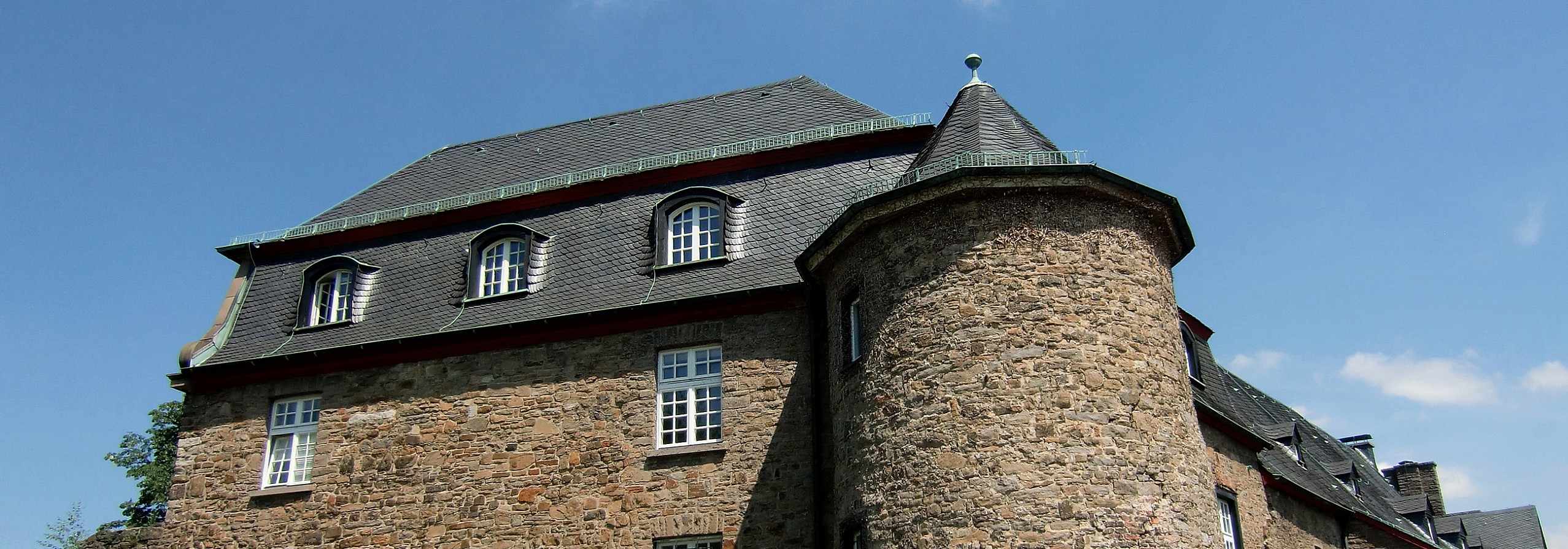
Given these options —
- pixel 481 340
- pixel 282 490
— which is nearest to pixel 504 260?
pixel 481 340

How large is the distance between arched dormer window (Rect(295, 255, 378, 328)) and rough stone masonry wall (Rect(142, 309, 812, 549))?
1.13 m

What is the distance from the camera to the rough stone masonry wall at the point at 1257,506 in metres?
16.5

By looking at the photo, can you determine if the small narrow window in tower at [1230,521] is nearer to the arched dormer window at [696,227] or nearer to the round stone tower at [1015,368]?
the round stone tower at [1015,368]

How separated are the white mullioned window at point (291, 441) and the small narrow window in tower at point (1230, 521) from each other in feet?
41.2

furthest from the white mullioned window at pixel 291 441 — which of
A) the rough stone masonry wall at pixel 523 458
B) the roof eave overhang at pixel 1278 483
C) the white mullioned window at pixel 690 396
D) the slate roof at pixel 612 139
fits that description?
the roof eave overhang at pixel 1278 483

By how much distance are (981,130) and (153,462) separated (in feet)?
71.7

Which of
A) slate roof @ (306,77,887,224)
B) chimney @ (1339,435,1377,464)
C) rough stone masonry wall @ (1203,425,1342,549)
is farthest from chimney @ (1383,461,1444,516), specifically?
slate roof @ (306,77,887,224)

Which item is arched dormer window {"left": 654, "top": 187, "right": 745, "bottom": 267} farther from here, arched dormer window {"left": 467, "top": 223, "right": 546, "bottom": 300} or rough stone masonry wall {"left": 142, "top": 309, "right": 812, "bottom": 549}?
arched dormer window {"left": 467, "top": 223, "right": 546, "bottom": 300}

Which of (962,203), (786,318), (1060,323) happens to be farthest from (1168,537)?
(786,318)

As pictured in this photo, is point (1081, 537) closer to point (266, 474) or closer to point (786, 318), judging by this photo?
point (786, 318)

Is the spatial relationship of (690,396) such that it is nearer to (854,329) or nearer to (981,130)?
(854,329)

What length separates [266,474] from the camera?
55.2ft

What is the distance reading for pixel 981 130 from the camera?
13516 millimetres

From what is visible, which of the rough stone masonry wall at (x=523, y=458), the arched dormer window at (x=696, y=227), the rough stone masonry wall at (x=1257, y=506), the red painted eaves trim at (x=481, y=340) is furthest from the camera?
the rough stone masonry wall at (x=1257, y=506)
